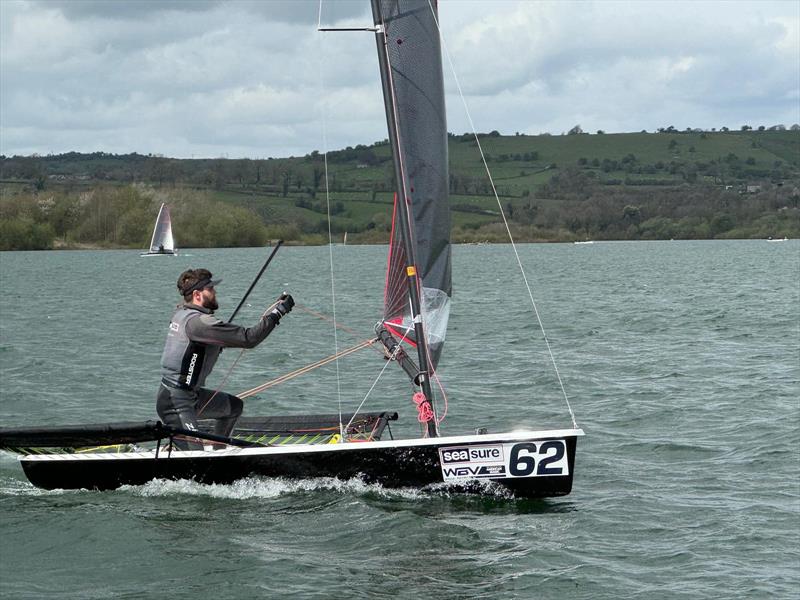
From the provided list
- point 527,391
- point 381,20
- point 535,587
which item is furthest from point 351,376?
point 535,587

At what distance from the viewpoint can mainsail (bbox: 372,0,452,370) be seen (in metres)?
9.89

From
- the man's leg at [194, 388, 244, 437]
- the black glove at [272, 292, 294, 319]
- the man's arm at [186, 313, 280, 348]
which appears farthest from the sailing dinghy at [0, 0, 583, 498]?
the black glove at [272, 292, 294, 319]

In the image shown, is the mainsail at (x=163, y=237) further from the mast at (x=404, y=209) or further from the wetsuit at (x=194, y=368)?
the mast at (x=404, y=209)

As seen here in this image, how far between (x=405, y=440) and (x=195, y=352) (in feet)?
6.42

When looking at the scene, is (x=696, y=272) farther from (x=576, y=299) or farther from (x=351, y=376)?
(x=351, y=376)

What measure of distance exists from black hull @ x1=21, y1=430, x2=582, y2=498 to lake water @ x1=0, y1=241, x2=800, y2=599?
0.12 meters

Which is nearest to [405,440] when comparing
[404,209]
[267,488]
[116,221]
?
[267,488]

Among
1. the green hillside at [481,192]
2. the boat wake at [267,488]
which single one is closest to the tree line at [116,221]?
the green hillside at [481,192]

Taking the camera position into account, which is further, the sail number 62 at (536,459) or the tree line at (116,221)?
the tree line at (116,221)

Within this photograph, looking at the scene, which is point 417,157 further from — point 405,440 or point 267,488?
point 267,488

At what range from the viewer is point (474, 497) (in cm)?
958

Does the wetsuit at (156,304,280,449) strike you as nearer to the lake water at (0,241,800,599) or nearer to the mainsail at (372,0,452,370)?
the lake water at (0,241,800,599)

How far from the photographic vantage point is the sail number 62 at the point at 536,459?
925 cm

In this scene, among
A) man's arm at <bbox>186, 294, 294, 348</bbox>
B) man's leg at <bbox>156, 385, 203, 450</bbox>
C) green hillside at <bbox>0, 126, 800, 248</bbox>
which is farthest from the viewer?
green hillside at <bbox>0, 126, 800, 248</bbox>
